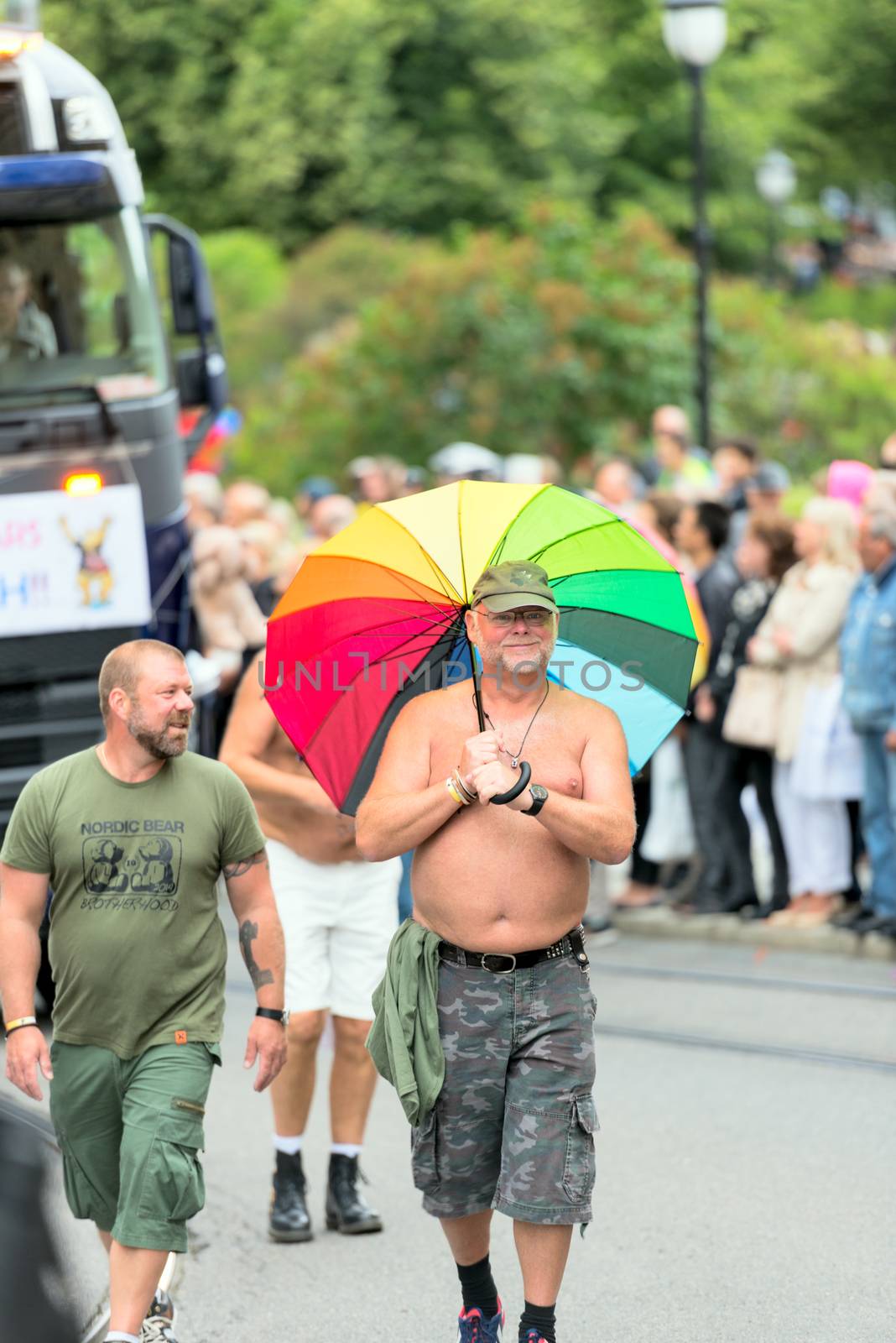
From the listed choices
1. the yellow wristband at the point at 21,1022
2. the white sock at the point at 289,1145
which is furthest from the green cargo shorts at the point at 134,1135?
the white sock at the point at 289,1145

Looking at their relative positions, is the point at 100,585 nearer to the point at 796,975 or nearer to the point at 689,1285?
the point at 796,975

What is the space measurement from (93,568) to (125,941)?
4.04 m

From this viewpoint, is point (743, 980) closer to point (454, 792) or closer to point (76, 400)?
point (76, 400)

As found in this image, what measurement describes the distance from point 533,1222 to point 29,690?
470 cm

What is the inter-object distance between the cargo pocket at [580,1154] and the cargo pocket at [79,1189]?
1.22 metres

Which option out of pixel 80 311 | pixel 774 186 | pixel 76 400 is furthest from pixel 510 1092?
pixel 774 186

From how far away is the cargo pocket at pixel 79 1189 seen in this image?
5.14m

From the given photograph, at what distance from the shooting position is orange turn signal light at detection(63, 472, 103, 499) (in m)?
8.82

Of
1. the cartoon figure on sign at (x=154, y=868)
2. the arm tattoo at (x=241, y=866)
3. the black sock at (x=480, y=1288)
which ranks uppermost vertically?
the cartoon figure on sign at (x=154, y=868)

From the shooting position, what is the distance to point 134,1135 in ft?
16.3

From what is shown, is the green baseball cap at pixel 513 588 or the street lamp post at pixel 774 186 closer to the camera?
the green baseball cap at pixel 513 588

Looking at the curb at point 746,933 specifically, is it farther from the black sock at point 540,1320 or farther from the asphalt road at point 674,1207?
the black sock at point 540,1320

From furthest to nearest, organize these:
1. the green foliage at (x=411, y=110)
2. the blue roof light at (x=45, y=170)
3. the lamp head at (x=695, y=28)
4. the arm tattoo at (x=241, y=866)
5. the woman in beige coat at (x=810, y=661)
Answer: the green foliage at (x=411, y=110) < the lamp head at (x=695, y=28) < the woman in beige coat at (x=810, y=661) < the blue roof light at (x=45, y=170) < the arm tattoo at (x=241, y=866)

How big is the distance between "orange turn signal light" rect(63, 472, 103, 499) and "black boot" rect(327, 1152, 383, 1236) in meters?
3.51
